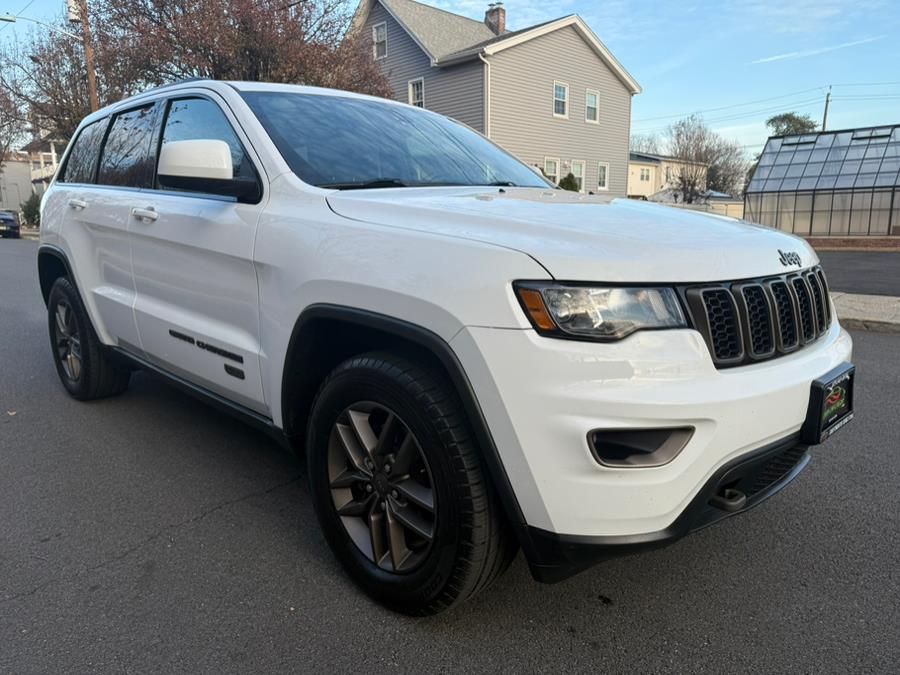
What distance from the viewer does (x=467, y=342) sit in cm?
180

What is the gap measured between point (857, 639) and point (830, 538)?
0.70 meters

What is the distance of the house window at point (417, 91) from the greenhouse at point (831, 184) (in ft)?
41.0

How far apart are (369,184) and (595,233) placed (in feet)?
3.72

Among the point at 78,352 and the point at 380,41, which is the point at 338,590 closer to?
the point at 78,352

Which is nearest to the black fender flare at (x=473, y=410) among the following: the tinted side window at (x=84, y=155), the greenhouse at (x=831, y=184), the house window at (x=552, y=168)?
the tinted side window at (x=84, y=155)

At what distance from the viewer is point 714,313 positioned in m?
1.87

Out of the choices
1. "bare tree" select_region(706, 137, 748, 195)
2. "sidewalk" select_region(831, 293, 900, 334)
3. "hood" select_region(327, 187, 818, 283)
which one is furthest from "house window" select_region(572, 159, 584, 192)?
"bare tree" select_region(706, 137, 748, 195)

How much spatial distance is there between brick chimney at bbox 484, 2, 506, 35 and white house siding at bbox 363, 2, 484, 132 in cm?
557

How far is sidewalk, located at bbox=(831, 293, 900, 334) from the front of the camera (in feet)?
22.8

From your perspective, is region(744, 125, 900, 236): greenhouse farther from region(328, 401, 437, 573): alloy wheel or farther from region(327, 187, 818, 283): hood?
region(328, 401, 437, 573): alloy wheel

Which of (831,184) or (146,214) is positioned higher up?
(831,184)

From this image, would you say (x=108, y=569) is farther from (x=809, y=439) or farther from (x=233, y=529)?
(x=809, y=439)

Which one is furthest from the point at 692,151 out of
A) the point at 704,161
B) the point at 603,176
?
the point at 603,176

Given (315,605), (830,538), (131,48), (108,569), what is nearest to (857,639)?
(830,538)
